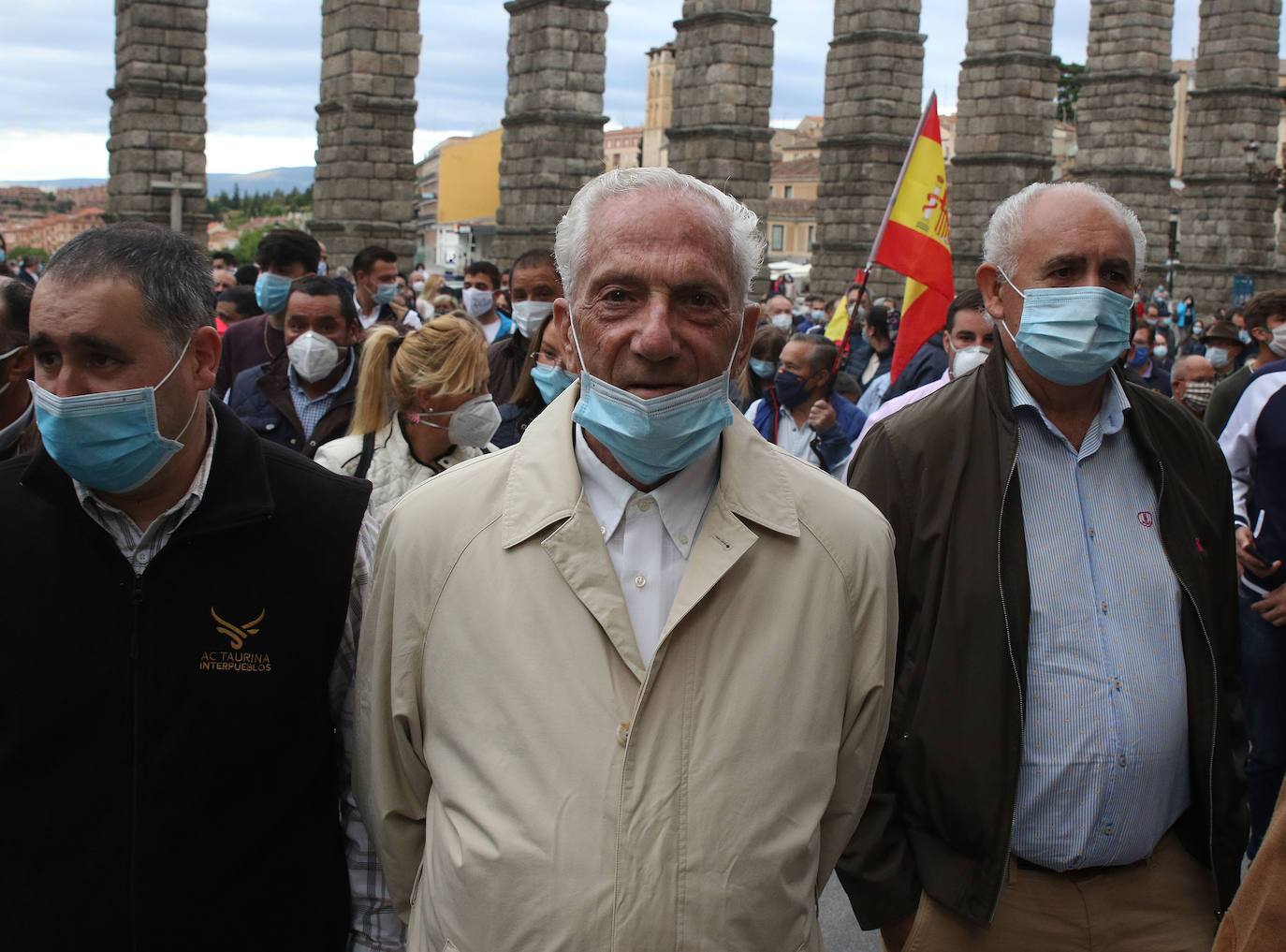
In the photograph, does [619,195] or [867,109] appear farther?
[867,109]

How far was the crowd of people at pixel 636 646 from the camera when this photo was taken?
2.28m

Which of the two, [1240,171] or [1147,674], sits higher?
[1240,171]

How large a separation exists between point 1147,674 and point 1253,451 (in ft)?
7.20

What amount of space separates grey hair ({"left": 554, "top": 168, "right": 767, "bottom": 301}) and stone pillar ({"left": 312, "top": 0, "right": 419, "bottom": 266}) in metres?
17.3

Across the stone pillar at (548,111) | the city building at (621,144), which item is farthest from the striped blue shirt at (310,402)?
the city building at (621,144)

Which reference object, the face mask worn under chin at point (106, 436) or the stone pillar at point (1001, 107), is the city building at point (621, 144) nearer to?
the stone pillar at point (1001, 107)

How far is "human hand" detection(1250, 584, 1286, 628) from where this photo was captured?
4.61 m

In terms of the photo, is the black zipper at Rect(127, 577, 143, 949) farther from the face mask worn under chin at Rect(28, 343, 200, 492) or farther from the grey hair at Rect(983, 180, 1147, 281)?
the grey hair at Rect(983, 180, 1147, 281)

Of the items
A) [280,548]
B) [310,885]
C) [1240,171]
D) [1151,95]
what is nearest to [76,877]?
[310,885]

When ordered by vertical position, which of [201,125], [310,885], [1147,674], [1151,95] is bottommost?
[310,885]

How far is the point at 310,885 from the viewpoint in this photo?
8.89 ft

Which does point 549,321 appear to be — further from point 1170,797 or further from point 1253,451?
point 1170,797

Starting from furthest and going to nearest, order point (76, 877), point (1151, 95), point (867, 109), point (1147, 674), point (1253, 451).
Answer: point (1151, 95), point (867, 109), point (1253, 451), point (1147, 674), point (76, 877)

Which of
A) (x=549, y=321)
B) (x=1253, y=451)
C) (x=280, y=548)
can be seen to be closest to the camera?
(x=280, y=548)
